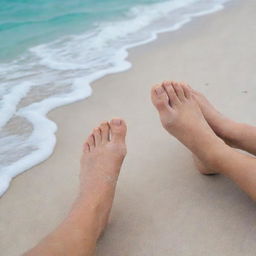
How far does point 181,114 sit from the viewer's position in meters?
1.45

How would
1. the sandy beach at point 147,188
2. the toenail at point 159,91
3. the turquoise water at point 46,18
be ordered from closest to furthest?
1. the sandy beach at point 147,188
2. the toenail at point 159,91
3. the turquoise water at point 46,18

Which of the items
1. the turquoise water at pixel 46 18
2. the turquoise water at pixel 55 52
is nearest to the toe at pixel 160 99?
the turquoise water at pixel 55 52

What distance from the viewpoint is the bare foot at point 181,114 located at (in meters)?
1.36

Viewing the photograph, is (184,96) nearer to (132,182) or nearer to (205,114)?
(205,114)

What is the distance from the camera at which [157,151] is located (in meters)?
1.62

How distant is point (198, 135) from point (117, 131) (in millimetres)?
302

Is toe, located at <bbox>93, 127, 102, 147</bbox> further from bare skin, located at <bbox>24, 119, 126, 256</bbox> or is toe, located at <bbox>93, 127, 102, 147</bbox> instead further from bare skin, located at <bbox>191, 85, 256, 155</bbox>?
bare skin, located at <bbox>191, 85, 256, 155</bbox>

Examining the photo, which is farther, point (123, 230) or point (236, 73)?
point (236, 73)

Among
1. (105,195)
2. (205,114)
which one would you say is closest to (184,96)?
(205,114)

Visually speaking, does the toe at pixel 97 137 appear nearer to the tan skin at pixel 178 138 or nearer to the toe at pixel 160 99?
the tan skin at pixel 178 138

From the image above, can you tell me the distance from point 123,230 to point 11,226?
38cm

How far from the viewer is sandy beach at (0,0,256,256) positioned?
46.0 inches

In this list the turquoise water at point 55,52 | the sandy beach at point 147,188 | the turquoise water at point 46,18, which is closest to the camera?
the sandy beach at point 147,188

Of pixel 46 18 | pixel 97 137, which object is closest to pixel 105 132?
pixel 97 137
